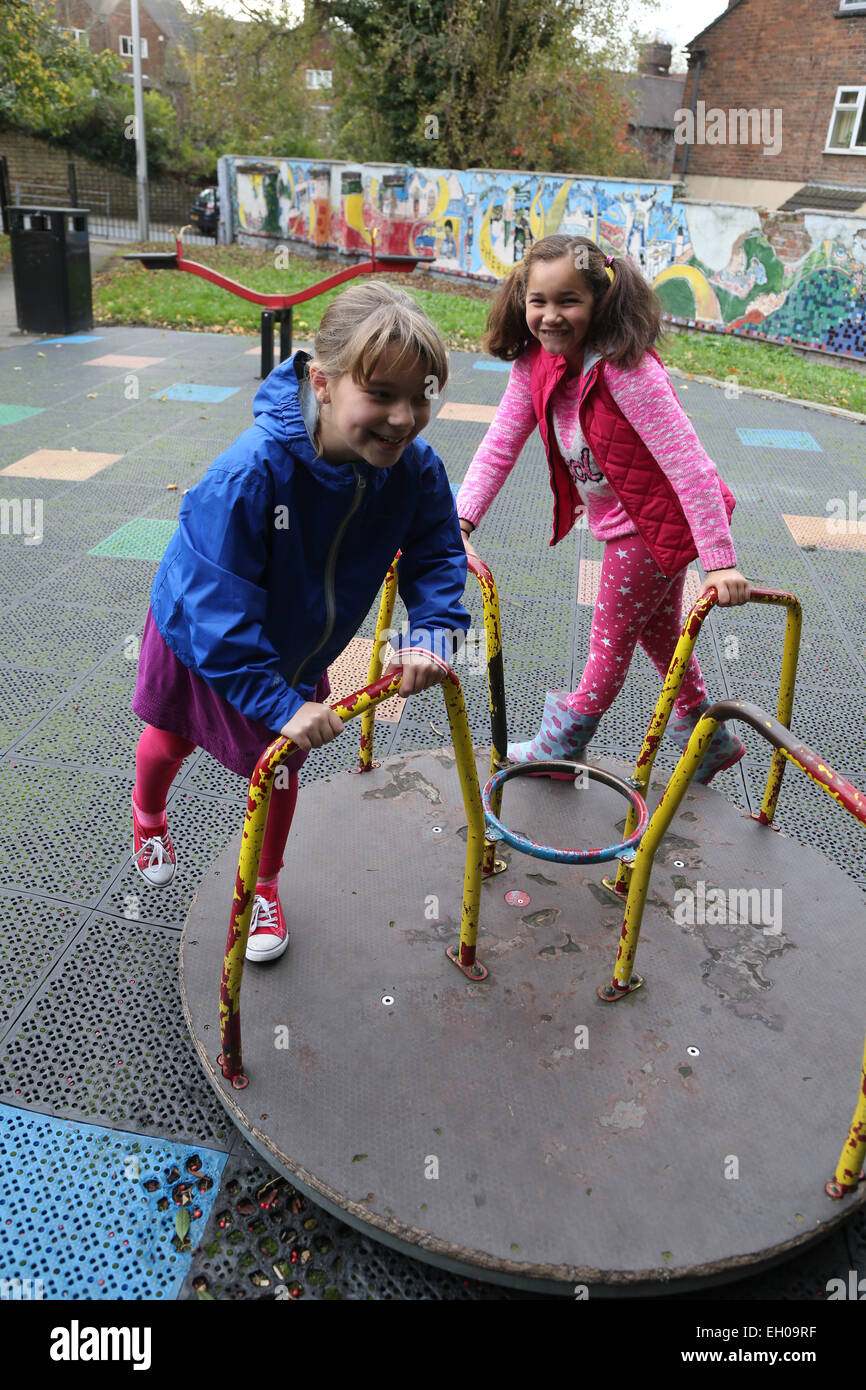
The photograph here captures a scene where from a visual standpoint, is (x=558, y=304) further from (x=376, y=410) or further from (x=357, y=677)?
(x=357, y=677)

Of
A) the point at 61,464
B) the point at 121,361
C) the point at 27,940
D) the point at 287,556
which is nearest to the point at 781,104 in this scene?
the point at 121,361

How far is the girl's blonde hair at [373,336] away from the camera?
1585mm

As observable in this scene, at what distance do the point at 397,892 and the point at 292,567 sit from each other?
977 millimetres

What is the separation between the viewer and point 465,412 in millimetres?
7504

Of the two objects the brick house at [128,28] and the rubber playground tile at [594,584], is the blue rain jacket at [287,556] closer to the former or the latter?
the rubber playground tile at [594,584]

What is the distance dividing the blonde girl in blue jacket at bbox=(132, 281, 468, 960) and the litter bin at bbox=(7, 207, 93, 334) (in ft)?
29.4

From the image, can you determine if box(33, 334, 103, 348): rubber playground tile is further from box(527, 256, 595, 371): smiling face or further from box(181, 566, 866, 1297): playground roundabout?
box(527, 256, 595, 371): smiling face

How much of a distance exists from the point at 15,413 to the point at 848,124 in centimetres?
2215

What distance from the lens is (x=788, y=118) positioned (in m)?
22.6

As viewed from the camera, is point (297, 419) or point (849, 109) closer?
point (297, 419)

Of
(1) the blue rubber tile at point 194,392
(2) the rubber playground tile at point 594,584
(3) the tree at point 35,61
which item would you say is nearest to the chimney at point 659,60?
(3) the tree at point 35,61

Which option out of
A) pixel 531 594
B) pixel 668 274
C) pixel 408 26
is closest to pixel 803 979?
pixel 531 594

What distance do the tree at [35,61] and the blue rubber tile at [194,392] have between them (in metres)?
10.6
